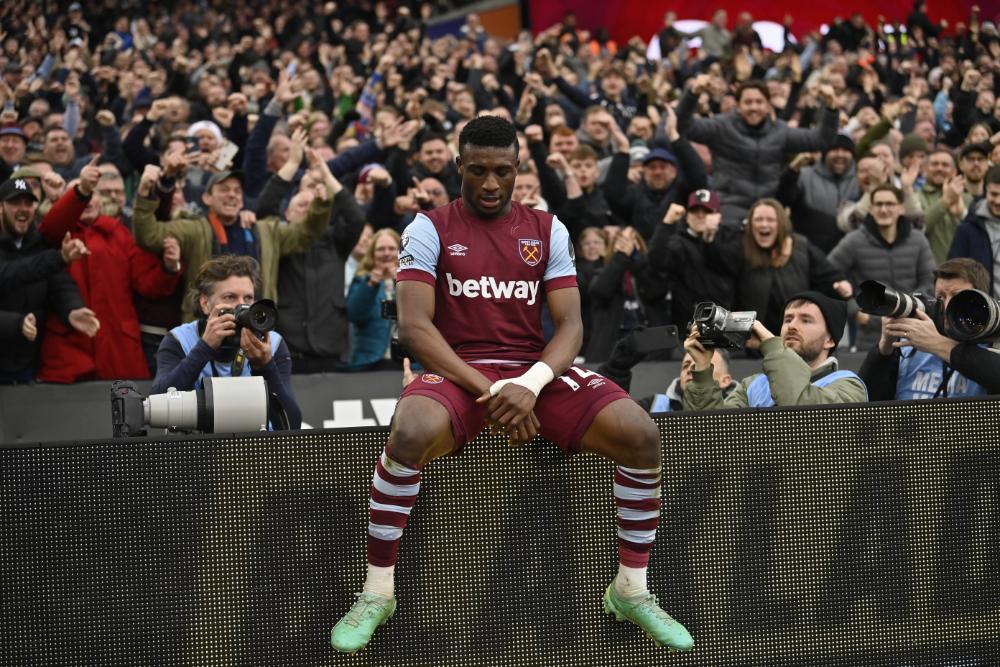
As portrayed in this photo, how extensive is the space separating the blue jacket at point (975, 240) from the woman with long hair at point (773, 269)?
1.08 metres

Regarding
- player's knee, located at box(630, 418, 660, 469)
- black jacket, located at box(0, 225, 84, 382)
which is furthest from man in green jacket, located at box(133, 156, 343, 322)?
player's knee, located at box(630, 418, 660, 469)

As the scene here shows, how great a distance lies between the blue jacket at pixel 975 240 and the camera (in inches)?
376

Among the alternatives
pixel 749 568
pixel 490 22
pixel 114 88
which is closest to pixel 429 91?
pixel 114 88

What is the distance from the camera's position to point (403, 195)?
34.6ft

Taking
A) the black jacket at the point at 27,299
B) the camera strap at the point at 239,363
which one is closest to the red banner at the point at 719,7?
the black jacket at the point at 27,299

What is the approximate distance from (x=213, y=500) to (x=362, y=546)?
56 cm

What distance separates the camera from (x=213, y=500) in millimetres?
4785

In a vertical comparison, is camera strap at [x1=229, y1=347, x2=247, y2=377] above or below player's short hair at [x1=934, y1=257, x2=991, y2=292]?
below

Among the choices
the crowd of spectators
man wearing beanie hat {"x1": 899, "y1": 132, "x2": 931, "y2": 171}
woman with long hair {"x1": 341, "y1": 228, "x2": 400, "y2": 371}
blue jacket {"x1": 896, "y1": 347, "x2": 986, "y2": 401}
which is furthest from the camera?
man wearing beanie hat {"x1": 899, "y1": 132, "x2": 931, "y2": 171}

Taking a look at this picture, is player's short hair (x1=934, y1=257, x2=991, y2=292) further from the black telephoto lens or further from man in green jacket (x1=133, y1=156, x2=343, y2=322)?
man in green jacket (x1=133, y1=156, x2=343, y2=322)

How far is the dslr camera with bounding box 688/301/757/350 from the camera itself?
531 centimetres

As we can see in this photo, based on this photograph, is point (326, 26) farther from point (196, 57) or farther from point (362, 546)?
point (362, 546)

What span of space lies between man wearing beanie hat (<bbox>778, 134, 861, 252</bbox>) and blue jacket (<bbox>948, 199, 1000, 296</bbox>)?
137 cm

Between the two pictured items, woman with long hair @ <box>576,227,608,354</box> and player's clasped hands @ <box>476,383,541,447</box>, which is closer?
player's clasped hands @ <box>476,383,541,447</box>
